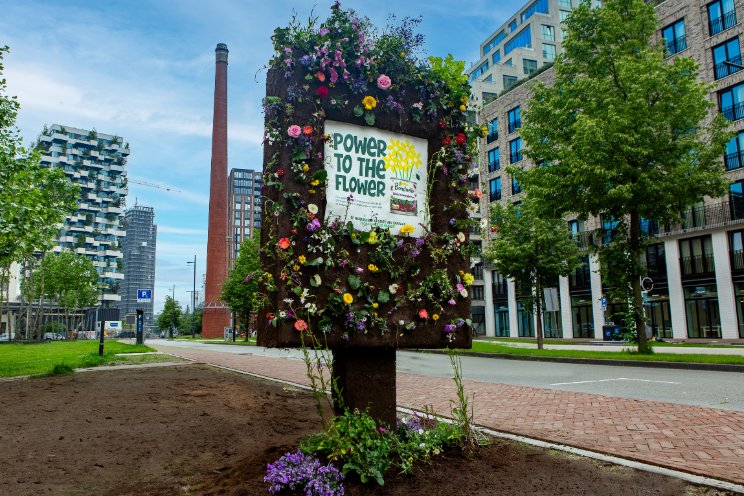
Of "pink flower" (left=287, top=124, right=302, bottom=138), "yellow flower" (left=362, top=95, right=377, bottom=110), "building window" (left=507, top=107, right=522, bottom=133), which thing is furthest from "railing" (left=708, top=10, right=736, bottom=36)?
"pink flower" (left=287, top=124, right=302, bottom=138)

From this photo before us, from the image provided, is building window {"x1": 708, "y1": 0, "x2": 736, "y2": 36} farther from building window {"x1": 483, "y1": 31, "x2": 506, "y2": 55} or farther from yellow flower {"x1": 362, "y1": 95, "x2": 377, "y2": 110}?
building window {"x1": 483, "y1": 31, "x2": 506, "y2": 55}

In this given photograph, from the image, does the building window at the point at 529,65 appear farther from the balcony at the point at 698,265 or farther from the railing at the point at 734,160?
the balcony at the point at 698,265

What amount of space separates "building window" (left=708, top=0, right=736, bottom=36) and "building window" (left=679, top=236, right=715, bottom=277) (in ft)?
40.3

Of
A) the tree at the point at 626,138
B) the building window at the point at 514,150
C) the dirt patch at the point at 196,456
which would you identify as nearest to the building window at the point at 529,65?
the building window at the point at 514,150

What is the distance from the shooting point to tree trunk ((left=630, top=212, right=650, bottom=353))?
58.3 feet

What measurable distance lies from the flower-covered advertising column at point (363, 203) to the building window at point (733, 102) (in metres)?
33.2

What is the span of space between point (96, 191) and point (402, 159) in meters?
134

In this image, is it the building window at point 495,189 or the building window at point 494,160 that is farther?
the building window at point 494,160

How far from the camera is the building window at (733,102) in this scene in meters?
30.5

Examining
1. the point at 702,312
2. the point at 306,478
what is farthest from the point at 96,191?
the point at 306,478

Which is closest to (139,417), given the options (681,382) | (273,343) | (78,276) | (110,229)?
(273,343)

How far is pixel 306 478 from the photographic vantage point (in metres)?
3.43

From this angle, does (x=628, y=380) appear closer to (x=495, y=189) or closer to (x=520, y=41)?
(x=495, y=189)

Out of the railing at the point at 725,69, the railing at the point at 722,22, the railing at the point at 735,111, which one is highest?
the railing at the point at 722,22
